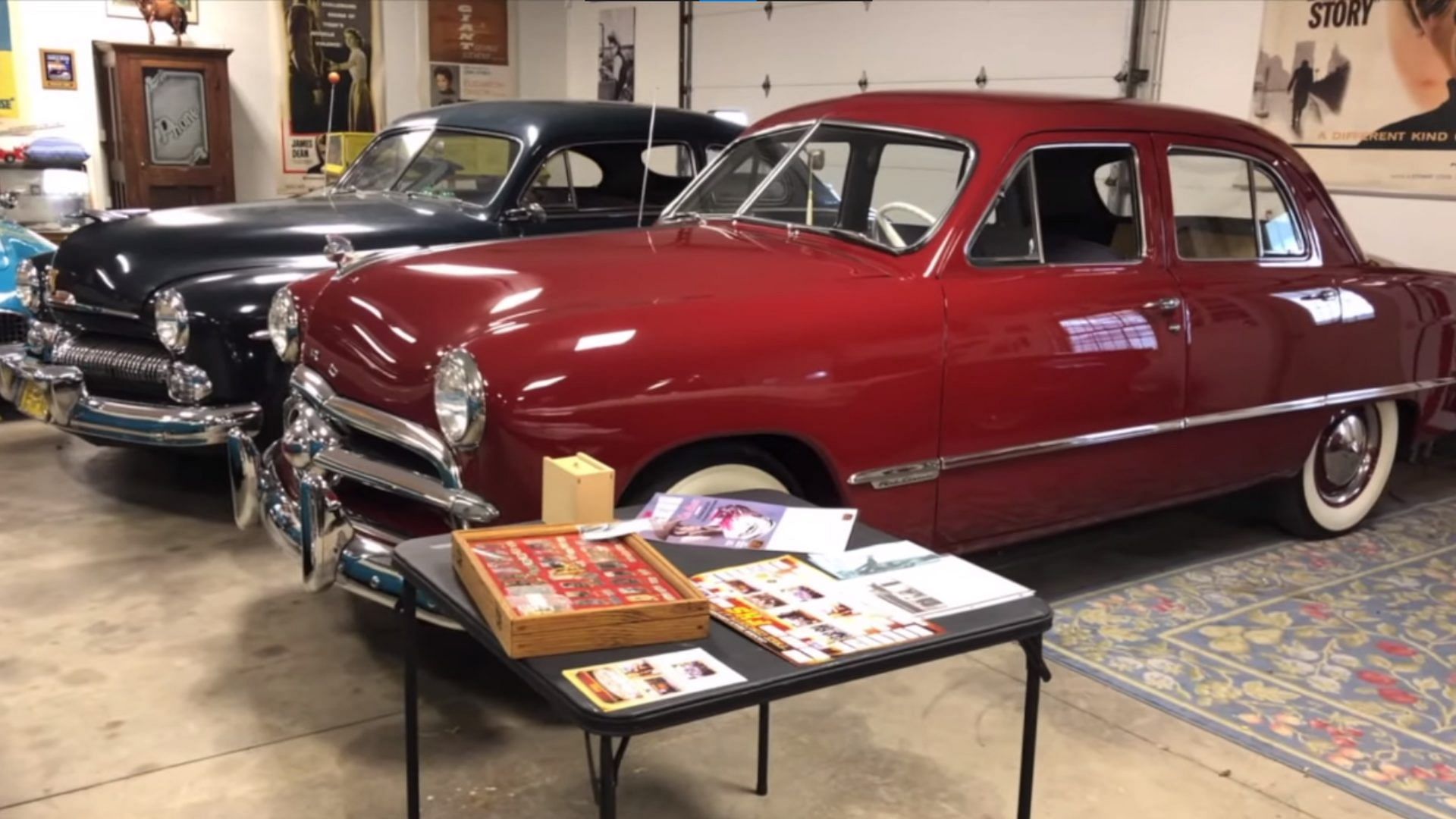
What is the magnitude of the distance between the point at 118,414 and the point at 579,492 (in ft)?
9.85

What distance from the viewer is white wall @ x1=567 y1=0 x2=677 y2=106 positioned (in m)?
10.4

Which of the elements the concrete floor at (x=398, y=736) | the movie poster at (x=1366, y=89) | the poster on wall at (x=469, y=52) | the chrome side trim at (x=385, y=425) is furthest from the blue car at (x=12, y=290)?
the movie poster at (x=1366, y=89)

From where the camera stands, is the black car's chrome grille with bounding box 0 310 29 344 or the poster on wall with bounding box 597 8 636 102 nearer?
the black car's chrome grille with bounding box 0 310 29 344

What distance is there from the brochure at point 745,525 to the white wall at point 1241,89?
16.1 ft

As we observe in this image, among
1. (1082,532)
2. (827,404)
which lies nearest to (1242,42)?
(1082,532)

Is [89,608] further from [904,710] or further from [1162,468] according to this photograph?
[1162,468]

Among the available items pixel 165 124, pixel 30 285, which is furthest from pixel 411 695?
pixel 165 124

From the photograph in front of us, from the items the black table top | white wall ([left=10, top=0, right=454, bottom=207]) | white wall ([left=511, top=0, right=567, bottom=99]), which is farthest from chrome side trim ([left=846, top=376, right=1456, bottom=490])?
white wall ([left=511, top=0, right=567, bottom=99])

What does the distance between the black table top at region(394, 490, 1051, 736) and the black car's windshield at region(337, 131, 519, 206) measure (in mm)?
3461

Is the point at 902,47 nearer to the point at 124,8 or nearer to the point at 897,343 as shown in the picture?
the point at 897,343

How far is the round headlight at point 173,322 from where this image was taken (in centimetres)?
427

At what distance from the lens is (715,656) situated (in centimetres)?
177

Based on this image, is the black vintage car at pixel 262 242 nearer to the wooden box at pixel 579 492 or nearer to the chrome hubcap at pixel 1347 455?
the wooden box at pixel 579 492

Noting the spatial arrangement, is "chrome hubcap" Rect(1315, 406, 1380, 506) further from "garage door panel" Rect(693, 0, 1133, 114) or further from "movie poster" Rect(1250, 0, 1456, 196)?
"garage door panel" Rect(693, 0, 1133, 114)
